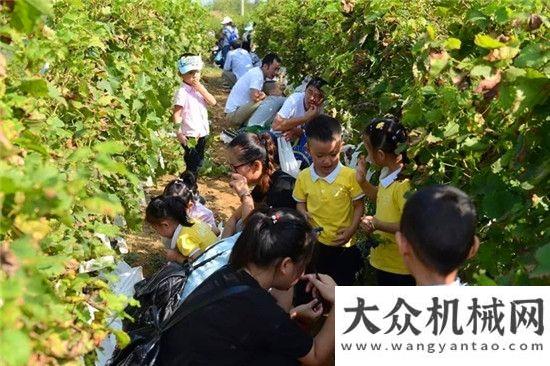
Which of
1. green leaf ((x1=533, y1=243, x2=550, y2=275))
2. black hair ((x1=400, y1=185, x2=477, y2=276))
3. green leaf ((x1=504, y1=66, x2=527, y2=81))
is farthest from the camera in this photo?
green leaf ((x1=504, y1=66, x2=527, y2=81))

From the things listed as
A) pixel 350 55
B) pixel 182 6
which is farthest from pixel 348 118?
pixel 182 6

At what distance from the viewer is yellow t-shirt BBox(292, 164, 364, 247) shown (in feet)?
12.7

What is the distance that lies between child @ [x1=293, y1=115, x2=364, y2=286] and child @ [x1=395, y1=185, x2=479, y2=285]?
75.6 inches

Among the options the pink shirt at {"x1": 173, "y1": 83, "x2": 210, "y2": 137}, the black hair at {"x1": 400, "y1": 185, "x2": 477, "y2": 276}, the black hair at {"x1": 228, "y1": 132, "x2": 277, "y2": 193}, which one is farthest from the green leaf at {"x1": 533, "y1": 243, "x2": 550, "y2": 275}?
the pink shirt at {"x1": 173, "y1": 83, "x2": 210, "y2": 137}

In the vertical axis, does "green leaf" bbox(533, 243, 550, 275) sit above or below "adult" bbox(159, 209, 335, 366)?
above

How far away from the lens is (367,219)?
3.66m

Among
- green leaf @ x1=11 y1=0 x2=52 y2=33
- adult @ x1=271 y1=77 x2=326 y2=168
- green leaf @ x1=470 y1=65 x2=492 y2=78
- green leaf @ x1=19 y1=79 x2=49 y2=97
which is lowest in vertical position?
adult @ x1=271 y1=77 x2=326 y2=168

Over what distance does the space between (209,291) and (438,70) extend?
105cm

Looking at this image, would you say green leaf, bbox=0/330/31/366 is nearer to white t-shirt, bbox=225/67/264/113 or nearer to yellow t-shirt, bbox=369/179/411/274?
yellow t-shirt, bbox=369/179/411/274

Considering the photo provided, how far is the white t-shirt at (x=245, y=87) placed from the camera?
23.7 ft

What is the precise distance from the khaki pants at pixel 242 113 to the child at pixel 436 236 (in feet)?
17.2

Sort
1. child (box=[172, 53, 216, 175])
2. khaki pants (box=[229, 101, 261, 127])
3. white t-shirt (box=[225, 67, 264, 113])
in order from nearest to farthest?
1. child (box=[172, 53, 216, 175])
2. khaki pants (box=[229, 101, 261, 127])
3. white t-shirt (box=[225, 67, 264, 113])

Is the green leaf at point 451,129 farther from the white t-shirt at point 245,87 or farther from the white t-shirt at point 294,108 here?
the white t-shirt at point 245,87

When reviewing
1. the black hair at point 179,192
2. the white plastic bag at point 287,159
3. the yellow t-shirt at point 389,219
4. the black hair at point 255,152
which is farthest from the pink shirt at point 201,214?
the yellow t-shirt at point 389,219
